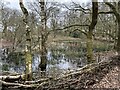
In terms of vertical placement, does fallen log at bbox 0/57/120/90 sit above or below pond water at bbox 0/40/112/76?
above

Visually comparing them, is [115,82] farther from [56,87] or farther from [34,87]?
[34,87]

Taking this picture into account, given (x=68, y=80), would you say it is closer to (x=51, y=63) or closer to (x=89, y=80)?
(x=89, y=80)

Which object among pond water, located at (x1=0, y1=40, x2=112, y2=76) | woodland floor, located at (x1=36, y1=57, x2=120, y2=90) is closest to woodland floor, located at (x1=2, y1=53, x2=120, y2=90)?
woodland floor, located at (x1=36, y1=57, x2=120, y2=90)

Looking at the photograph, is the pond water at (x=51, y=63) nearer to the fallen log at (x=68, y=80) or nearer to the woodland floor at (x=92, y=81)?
the fallen log at (x=68, y=80)

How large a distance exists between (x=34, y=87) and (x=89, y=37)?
6.46 meters

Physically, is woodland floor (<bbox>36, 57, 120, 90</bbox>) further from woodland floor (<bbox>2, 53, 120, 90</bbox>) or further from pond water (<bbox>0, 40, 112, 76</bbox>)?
pond water (<bbox>0, 40, 112, 76</bbox>)

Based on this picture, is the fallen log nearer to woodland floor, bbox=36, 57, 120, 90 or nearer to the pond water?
woodland floor, bbox=36, 57, 120, 90

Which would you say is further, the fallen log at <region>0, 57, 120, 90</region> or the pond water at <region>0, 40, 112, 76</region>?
the pond water at <region>0, 40, 112, 76</region>

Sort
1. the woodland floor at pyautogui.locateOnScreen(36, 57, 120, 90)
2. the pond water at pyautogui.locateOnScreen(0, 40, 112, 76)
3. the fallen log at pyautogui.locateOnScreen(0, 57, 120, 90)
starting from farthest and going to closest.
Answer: the pond water at pyautogui.locateOnScreen(0, 40, 112, 76) < the fallen log at pyautogui.locateOnScreen(0, 57, 120, 90) < the woodland floor at pyautogui.locateOnScreen(36, 57, 120, 90)

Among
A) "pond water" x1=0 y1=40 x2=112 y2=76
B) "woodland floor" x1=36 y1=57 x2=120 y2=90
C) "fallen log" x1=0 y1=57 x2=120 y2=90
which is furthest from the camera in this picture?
"pond water" x1=0 y1=40 x2=112 y2=76

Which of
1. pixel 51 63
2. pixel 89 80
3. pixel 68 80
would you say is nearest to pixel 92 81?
pixel 89 80

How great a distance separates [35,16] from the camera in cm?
2792

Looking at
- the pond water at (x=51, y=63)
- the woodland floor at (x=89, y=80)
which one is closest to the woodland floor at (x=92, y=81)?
the woodland floor at (x=89, y=80)

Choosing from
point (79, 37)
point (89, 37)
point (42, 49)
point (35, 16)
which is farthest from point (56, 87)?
point (79, 37)
